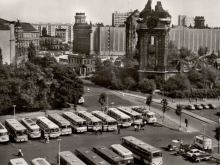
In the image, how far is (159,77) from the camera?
99500 millimetres

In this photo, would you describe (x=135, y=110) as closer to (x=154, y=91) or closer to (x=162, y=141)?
(x=162, y=141)

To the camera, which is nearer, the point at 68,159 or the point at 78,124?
the point at 68,159

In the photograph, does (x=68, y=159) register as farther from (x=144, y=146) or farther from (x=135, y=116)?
(x=135, y=116)

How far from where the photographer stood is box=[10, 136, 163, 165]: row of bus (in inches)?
1666

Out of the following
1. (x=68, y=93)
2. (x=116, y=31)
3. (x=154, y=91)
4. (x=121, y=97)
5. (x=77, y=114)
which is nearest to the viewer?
(x=77, y=114)

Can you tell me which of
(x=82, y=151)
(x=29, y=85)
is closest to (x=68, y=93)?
(x=29, y=85)

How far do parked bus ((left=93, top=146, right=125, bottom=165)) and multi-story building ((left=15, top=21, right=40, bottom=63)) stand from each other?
3423 inches

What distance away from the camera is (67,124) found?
5825 centimetres

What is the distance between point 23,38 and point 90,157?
123 meters

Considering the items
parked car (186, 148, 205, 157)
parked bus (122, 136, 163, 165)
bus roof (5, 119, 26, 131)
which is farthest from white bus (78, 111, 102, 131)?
parked car (186, 148, 205, 157)

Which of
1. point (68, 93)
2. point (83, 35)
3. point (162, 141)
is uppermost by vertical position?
point (83, 35)

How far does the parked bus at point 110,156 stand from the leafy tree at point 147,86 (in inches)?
1943

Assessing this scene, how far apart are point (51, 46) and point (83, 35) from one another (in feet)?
50.6

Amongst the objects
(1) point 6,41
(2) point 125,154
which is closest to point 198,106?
(2) point 125,154
